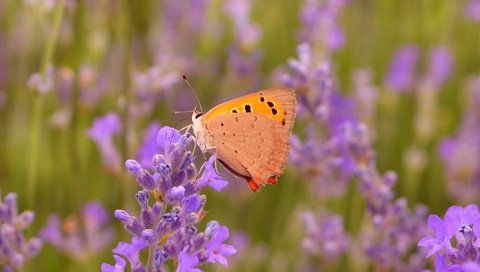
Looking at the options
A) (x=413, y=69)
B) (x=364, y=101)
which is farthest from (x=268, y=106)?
(x=413, y=69)

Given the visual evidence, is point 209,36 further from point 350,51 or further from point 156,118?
point 350,51

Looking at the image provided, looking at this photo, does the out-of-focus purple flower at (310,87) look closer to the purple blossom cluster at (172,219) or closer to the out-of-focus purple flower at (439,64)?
the purple blossom cluster at (172,219)

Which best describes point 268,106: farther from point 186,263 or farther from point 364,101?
point 364,101

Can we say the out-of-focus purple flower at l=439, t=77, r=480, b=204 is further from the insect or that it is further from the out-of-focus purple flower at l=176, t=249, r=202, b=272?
the out-of-focus purple flower at l=176, t=249, r=202, b=272

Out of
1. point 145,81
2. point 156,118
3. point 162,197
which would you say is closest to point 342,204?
point 156,118

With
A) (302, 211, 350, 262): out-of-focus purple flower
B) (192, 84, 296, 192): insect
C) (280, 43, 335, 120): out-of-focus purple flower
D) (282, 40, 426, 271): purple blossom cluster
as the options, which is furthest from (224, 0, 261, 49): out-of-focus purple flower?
(192, 84, 296, 192): insect

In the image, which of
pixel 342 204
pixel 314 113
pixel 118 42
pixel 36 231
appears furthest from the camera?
pixel 118 42
